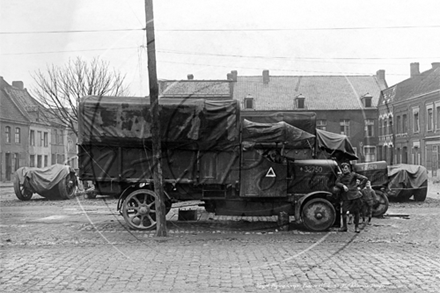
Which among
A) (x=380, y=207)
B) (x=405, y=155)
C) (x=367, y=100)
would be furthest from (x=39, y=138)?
(x=380, y=207)

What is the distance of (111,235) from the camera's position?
452 inches

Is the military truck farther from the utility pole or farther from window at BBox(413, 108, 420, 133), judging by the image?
window at BBox(413, 108, 420, 133)

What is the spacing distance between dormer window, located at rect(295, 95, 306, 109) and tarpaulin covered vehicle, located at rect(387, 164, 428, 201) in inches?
957

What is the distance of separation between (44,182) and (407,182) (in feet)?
49.1

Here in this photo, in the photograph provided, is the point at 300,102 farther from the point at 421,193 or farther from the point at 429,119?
the point at 421,193

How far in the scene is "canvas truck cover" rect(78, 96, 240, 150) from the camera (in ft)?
37.9

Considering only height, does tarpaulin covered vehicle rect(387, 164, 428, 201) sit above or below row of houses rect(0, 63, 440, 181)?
below

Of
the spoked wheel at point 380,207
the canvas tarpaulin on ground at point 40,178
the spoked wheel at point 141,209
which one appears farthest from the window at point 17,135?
the spoked wheel at point 380,207

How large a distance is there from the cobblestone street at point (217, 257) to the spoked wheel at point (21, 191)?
870 centimetres

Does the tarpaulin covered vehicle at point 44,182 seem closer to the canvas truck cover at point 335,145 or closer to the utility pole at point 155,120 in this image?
the canvas truck cover at point 335,145

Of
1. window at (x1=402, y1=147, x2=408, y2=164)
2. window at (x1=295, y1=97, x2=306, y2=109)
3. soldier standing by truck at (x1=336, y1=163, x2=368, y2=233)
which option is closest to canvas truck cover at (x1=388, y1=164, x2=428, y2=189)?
soldier standing by truck at (x1=336, y1=163, x2=368, y2=233)

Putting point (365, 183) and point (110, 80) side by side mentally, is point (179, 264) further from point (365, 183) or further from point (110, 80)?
point (110, 80)

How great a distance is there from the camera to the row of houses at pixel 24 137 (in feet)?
151

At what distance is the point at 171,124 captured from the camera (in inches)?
455
